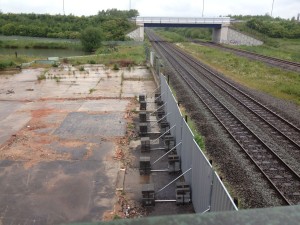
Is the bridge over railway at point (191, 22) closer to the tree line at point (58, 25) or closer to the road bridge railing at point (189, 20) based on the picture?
the road bridge railing at point (189, 20)

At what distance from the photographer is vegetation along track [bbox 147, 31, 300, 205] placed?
31.0 feet

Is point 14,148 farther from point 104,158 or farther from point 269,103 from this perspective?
point 269,103

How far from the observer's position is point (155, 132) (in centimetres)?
1409

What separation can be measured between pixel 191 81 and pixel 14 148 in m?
17.8

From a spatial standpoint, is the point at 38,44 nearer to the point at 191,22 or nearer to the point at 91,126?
the point at 191,22

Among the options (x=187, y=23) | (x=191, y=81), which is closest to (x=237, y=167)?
(x=191, y=81)

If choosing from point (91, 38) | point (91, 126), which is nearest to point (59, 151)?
point (91, 126)

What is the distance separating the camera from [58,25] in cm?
9694

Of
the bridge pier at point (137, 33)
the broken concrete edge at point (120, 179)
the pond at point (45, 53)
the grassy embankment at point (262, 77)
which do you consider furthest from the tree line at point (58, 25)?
the broken concrete edge at point (120, 179)

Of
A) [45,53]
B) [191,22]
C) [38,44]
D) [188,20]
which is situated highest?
[188,20]

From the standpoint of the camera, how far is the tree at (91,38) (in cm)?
6253

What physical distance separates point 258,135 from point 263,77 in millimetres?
16832

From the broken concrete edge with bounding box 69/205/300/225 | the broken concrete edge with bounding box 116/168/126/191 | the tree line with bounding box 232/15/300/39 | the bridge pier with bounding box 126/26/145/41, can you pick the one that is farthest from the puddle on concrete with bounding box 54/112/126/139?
the tree line with bounding box 232/15/300/39

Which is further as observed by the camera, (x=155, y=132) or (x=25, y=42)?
(x=25, y=42)
